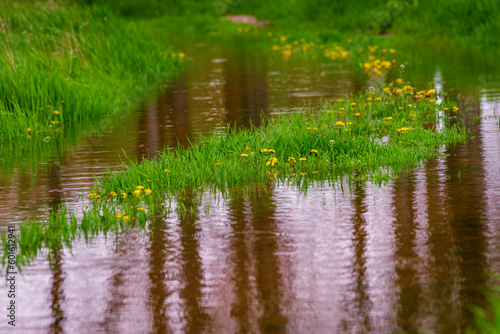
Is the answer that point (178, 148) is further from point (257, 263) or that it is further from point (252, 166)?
point (257, 263)

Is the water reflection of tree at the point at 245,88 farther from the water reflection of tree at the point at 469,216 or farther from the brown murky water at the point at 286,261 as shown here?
the brown murky water at the point at 286,261

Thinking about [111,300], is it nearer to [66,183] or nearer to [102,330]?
[102,330]

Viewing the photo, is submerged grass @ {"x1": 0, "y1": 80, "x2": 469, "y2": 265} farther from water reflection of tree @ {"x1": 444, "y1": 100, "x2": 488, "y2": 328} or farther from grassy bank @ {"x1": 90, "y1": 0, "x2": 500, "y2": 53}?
grassy bank @ {"x1": 90, "y1": 0, "x2": 500, "y2": 53}

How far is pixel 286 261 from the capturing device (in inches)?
205

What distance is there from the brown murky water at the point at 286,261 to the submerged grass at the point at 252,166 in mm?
250

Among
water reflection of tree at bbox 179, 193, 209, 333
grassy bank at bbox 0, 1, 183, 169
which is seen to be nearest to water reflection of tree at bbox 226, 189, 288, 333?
water reflection of tree at bbox 179, 193, 209, 333

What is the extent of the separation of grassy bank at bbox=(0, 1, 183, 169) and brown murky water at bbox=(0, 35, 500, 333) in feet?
6.98

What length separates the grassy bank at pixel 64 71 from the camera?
10.5 metres

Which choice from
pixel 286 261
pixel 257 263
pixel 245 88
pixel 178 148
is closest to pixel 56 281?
pixel 257 263

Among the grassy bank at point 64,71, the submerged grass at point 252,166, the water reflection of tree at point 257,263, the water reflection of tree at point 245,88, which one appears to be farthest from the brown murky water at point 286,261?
the water reflection of tree at point 245,88

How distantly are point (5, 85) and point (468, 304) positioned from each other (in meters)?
8.19

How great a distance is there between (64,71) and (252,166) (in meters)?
6.25

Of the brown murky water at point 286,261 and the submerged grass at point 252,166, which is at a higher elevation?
the submerged grass at point 252,166

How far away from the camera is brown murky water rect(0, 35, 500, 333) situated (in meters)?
4.41
